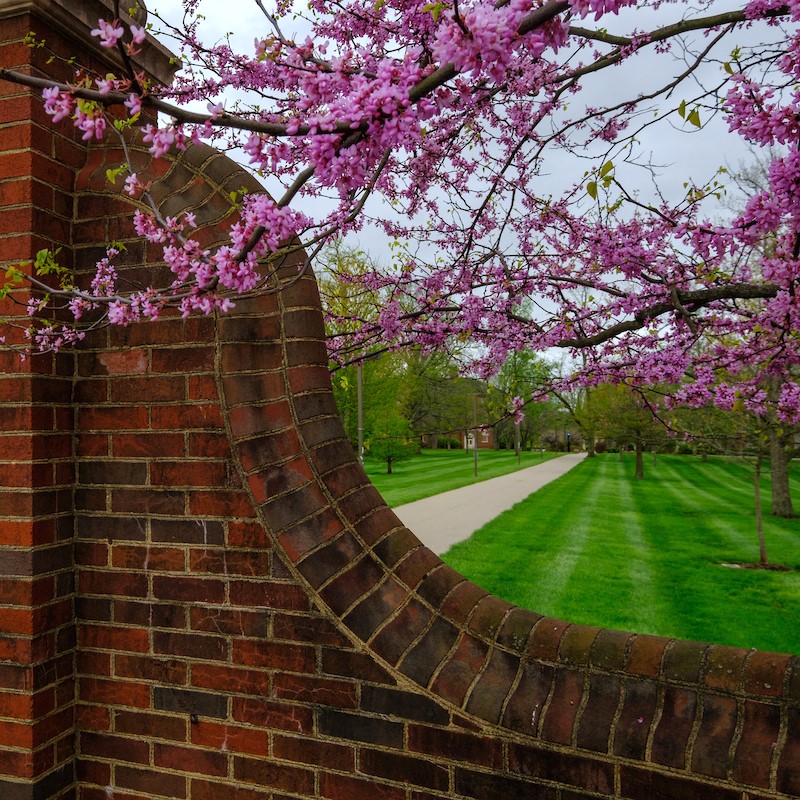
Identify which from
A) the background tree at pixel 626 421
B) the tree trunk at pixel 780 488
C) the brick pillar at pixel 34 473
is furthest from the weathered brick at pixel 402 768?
the background tree at pixel 626 421

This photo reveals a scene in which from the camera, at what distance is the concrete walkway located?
40.1 ft

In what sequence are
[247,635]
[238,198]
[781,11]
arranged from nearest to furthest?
[247,635]
[238,198]
[781,11]

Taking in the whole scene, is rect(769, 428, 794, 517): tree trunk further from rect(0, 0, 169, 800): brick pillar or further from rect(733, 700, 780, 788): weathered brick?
rect(0, 0, 169, 800): brick pillar

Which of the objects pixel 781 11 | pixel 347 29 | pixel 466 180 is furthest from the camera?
pixel 466 180

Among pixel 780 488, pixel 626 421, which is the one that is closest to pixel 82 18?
pixel 780 488

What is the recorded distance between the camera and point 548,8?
1.32m

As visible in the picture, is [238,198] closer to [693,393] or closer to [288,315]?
[288,315]

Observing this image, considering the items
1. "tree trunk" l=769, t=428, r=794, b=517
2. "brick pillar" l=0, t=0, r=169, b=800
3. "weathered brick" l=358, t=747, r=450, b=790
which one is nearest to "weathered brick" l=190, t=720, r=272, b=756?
"weathered brick" l=358, t=747, r=450, b=790

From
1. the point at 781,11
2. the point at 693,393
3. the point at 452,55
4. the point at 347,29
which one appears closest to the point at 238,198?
the point at 452,55

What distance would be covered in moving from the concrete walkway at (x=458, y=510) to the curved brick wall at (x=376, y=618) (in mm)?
8655

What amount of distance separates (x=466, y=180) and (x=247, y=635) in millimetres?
4996

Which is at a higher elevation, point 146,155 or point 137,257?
point 146,155

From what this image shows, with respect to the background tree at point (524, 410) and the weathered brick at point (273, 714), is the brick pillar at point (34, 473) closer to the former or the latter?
the weathered brick at point (273, 714)

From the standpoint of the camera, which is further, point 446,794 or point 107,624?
point 107,624
